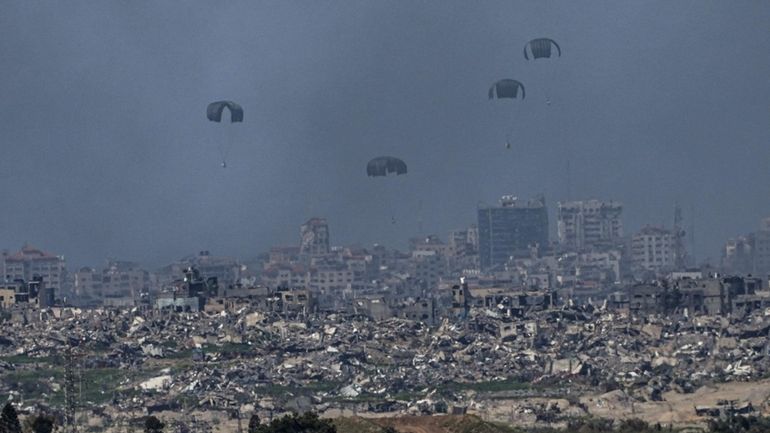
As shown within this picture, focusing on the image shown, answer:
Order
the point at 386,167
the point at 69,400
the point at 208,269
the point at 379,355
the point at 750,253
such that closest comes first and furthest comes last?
the point at 69,400, the point at 379,355, the point at 386,167, the point at 208,269, the point at 750,253

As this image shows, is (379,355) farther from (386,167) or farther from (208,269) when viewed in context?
(208,269)

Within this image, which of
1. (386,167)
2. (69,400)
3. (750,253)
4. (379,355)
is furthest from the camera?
(750,253)

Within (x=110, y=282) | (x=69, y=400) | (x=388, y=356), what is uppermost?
(x=110, y=282)

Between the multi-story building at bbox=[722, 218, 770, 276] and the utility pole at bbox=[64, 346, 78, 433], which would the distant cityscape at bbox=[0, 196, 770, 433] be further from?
the multi-story building at bbox=[722, 218, 770, 276]

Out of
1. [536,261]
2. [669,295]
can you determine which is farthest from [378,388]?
[536,261]

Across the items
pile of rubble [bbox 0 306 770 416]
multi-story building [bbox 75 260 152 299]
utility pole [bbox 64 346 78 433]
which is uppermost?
multi-story building [bbox 75 260 152 299]

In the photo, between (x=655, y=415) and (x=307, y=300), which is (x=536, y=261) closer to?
(x=307, y=300)

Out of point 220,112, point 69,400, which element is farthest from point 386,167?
point 69,400

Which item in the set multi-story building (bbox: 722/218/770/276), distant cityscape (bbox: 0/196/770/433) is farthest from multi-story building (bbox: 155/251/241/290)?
distant cityscape (bbox: 0/196/770/433)
